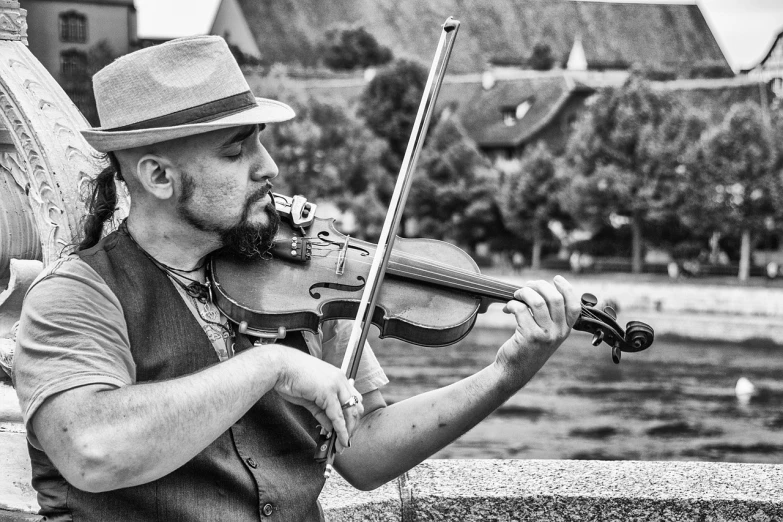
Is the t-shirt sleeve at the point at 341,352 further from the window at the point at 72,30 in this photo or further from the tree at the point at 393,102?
the tree at the point at 393,102

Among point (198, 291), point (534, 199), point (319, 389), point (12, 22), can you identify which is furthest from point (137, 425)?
point (534, 199)

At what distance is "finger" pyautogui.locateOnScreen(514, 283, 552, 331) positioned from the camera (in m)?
1.95

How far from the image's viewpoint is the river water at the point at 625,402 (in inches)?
685

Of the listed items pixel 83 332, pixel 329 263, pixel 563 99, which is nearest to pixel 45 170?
pixel 329 263

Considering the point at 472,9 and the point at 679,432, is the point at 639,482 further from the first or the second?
the point at 472,9

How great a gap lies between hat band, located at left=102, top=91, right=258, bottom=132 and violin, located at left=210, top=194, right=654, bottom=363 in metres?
0.31

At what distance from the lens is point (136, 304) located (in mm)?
1828

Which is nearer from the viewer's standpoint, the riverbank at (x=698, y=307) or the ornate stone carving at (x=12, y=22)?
the ornate stone carving at (x=12, y=22)

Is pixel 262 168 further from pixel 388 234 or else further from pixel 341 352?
pixel 341 352

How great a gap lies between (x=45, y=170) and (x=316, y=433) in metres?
0.99

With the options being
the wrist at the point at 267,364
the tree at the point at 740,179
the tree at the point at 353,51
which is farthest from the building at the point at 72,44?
the tree at the point at 353,51

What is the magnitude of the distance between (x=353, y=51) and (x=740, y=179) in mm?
33154

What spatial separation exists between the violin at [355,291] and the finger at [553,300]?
140mm

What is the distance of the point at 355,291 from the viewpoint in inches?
86.0
